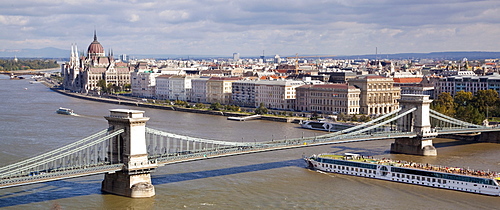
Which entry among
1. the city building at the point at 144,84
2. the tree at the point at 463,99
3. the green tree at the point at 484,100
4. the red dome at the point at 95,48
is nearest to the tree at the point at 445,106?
the tree at the point at 463,99

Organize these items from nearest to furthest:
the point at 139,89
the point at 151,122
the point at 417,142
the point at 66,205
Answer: the point at 66,205 < the point at 417,142 < the point at 151,122 < the point at 139,89

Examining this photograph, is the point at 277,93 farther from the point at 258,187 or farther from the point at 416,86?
the point at 258,187

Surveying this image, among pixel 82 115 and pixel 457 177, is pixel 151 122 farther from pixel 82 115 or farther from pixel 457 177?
pixel 457 177

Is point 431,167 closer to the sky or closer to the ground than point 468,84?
closer to the ground

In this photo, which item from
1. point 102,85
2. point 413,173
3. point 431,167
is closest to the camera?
point 413,173

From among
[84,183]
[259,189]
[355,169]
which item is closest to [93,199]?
[84,183]

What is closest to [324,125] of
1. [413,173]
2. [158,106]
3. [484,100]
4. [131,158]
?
[484,100]

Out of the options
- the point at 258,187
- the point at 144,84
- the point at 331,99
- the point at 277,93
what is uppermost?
the point at 144,84

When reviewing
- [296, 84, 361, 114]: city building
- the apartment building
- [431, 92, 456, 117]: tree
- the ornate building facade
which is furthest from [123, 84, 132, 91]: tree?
[431, 92, 456, 117]: tree
